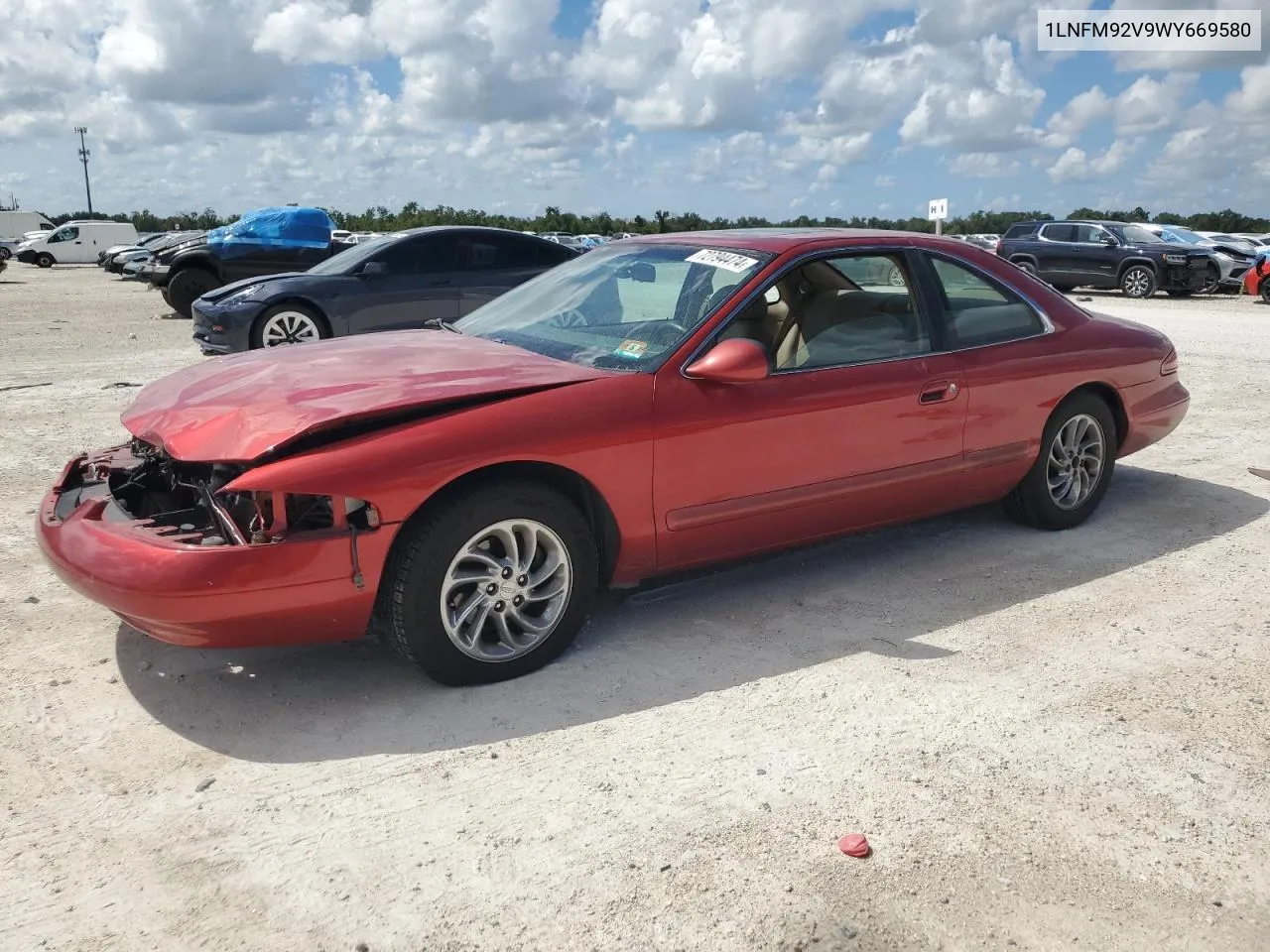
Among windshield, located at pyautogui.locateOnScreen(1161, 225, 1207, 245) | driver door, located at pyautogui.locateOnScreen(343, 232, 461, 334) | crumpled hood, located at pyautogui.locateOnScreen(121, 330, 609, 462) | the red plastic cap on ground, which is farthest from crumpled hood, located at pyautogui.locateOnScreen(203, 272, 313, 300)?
windshield, located at pyautogui.locateOnScreen(1161, 225, 1207, 245)

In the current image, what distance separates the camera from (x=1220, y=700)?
11.6 feet

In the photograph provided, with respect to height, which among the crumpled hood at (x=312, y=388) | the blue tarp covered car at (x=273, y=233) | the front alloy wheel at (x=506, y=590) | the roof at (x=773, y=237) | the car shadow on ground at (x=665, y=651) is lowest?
the car shadow on ground at (x=665, y=651)

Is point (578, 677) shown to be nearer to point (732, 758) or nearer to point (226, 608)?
point (732, 758)

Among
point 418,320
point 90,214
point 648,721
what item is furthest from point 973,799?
point 90,214

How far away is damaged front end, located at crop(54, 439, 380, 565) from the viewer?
3225 millimetres

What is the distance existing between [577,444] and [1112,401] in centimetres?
318

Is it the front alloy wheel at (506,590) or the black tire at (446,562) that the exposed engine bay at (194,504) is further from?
the front alloy wheel at (506,590)

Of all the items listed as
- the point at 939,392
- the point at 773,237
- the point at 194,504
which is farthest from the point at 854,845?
the point at 773,237

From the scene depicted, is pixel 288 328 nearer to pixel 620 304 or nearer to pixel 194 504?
pixel 620 304

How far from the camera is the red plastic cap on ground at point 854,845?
2.68m

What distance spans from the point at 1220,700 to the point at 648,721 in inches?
74.3

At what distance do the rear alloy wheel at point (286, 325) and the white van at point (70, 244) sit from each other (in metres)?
40.0

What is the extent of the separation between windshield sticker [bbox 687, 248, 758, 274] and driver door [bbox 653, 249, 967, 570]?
17 cm

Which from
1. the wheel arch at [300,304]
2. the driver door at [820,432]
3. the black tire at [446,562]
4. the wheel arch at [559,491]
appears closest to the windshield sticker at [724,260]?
the driver door at [820,432]
